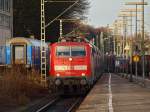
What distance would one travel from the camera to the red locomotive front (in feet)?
112

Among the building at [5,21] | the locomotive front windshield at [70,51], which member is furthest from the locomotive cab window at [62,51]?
the building at [5,21]

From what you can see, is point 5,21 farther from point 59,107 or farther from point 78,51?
point 59,107

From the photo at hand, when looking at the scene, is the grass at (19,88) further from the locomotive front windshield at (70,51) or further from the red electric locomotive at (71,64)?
the locomotive front windshield at (70,51)

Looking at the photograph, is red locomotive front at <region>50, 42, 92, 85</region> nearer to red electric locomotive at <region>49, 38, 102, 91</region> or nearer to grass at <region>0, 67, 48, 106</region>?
red electric locomotive at <region>49, 38, 102, 91</region>

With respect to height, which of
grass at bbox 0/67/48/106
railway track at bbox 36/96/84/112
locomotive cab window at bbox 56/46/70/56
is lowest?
railway track at bbox 36/96/84/112

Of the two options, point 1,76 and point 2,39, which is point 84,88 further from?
point 2,39

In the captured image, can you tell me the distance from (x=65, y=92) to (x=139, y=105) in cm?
1490

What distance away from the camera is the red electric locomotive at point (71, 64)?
34.2 meters

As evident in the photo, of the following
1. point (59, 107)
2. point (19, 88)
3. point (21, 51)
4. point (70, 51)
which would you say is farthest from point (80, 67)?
point (21, 51)

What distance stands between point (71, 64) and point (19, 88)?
358 centimetres

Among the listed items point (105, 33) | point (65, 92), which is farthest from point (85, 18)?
point (105, 33)

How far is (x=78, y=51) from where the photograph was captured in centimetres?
3491

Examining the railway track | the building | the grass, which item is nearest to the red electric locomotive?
the railway track

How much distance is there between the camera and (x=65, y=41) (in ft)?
116
